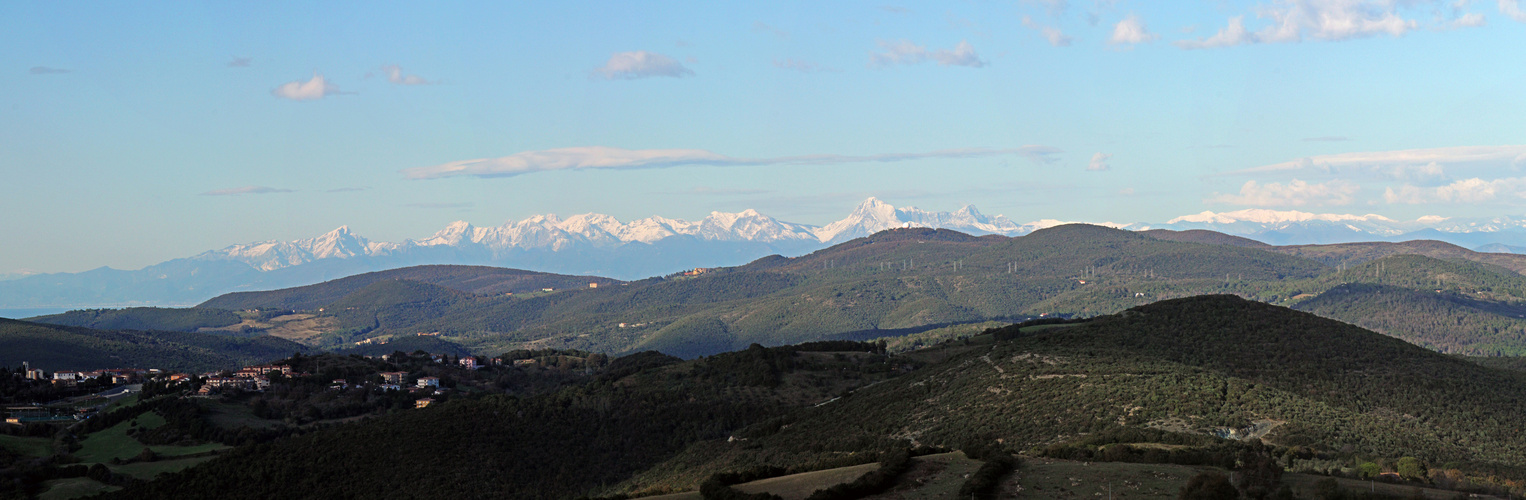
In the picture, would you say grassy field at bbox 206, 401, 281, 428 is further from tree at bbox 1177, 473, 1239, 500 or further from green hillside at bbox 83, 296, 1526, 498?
tree at bbox 1177, 473, 1239, 500

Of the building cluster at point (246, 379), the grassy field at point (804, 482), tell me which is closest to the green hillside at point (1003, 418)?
the grassy field at point (804, 482)

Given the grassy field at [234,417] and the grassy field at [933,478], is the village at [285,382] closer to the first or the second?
the grassy field at [234,417]

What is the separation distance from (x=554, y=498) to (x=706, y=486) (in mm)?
34548

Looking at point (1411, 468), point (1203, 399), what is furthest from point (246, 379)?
point (1411, 468)

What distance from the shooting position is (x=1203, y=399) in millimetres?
69312

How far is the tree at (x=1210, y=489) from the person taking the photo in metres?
37.8

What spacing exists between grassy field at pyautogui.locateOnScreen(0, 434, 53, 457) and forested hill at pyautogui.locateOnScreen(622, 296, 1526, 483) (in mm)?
52730

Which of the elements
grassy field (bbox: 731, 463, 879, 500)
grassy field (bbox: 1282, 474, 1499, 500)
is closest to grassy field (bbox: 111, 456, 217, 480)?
grassy field (bbox: 731, 463, 879, 500)

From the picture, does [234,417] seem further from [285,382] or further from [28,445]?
[285,382]

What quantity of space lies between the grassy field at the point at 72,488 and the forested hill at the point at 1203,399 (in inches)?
1540

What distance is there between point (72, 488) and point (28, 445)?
19017mm

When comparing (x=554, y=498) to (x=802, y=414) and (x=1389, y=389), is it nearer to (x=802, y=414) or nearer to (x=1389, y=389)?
(x=802, y=414)

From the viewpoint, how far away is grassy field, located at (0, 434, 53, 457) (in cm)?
9019

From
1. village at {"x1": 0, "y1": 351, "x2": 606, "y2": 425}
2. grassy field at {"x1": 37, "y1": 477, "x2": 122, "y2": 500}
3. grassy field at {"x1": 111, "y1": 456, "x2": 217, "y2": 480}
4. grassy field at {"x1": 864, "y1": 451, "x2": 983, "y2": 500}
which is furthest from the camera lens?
village at {"x1": 0, "y1": 351, "x2": 606, "y2": 425}
